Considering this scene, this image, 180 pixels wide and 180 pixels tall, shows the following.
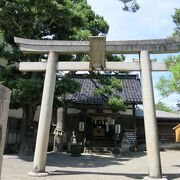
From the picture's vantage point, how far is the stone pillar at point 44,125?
456 inches

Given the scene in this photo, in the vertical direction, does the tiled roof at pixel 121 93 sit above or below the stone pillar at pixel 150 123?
above

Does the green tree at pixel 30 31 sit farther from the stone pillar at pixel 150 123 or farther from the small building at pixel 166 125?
the small building at pixel 166 125

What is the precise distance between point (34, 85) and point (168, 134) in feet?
59.9

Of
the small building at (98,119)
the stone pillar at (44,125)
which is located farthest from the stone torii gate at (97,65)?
the small building at (98,119)

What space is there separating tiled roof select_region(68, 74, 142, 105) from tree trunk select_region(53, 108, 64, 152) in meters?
1.58

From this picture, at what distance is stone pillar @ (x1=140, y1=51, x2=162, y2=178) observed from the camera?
36.5ft

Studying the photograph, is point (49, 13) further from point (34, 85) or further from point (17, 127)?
point (17, 127)

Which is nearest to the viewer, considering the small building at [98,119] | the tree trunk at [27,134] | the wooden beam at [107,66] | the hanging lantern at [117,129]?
the wooden beam at [107,66]

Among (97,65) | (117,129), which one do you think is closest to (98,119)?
(117,129)

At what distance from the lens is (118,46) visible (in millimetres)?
12547

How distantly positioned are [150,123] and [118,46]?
10.9 ft

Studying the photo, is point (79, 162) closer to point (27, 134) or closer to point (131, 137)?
point (27, 134)

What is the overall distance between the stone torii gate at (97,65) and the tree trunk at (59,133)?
11.8 meters

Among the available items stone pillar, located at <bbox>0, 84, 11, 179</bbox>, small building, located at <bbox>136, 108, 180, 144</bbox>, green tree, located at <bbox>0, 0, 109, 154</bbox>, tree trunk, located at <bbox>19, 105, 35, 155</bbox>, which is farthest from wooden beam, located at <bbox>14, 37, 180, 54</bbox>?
small building, located at <bbox>136, 108, 180, 144</bbox>
